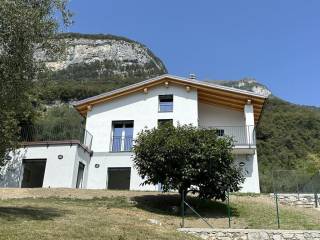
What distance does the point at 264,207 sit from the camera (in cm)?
1983

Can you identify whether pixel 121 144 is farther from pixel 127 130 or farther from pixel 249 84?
pixel 249 84

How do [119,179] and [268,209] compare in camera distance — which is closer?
[268,209]

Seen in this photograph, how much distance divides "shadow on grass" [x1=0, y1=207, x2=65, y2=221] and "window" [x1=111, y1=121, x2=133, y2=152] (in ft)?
39.5

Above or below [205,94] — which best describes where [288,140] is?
above

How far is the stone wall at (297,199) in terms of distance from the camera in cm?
2253

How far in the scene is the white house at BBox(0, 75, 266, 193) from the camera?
84.2 feet

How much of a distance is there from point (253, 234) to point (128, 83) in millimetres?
70163

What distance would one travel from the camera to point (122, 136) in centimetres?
2888

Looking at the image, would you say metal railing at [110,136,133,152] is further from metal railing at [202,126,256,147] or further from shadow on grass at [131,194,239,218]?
shadow on grass at [131,194,239,218]

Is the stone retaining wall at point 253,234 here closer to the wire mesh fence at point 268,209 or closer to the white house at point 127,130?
the wire mesh fence at point 268,209

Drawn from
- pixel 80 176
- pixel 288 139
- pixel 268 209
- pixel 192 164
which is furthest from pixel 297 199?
pixel 288 139

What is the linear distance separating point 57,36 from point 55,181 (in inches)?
437

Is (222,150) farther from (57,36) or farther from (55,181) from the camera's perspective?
(55,181)

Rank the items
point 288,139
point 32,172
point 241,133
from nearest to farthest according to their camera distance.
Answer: point 32,172 → point 241,133 → point 288,139
